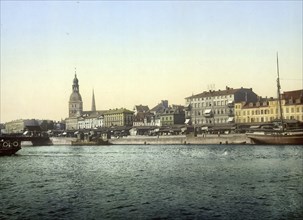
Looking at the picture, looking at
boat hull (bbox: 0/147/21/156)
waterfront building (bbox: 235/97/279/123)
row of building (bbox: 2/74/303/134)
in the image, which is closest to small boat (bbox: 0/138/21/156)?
boat hull (bbox: 0/147/21/156)

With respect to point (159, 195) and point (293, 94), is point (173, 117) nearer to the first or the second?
point (293, 94)

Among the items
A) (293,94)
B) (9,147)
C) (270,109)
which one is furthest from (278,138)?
(9,147)

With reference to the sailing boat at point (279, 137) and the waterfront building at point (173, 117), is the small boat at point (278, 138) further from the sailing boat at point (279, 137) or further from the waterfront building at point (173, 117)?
the waterfront building at point (173, 117)

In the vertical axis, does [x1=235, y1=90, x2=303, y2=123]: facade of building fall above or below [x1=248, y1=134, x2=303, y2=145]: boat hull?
above

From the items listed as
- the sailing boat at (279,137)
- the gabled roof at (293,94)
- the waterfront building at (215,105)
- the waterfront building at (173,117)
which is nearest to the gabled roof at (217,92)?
the waterfront building at (215,105)

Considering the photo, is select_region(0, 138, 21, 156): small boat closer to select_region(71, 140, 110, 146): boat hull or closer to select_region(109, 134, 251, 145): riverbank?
select_region(109, 134, 251, 145): riverbank

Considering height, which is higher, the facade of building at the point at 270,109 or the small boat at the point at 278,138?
the facade of building at the point at 270,109
